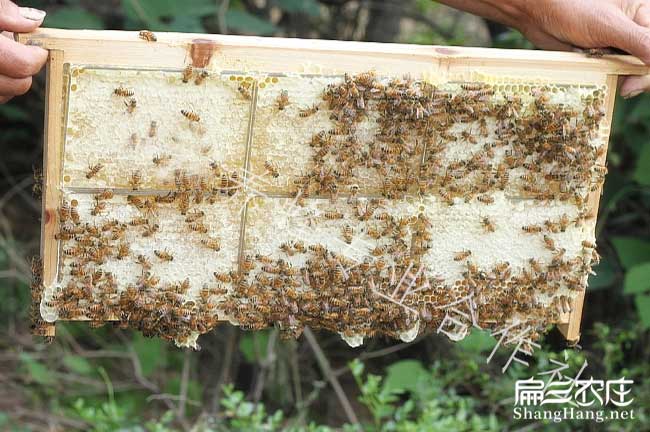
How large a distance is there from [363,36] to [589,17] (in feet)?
14.8

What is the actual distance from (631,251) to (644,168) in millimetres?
616

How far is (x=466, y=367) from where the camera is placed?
19.0 ft

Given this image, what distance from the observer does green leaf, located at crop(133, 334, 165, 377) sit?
6.47 metres

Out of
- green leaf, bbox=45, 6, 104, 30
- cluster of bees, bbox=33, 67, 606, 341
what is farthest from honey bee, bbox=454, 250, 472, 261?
green leaf, bbox=45, 6, 104, 30

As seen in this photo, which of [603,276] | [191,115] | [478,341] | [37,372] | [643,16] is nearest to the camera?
[191,115]

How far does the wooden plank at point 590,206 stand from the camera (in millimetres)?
3105

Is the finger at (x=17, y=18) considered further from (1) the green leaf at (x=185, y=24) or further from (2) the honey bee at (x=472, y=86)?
(1) the green leaf at (x=185, y=24)

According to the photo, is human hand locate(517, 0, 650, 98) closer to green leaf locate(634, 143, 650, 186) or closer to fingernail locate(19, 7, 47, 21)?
green leaf locate(634, 143, 650, 186)

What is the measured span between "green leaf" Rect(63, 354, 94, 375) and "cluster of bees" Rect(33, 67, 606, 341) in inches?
138

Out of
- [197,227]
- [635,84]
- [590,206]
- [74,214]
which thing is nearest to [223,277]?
[197,227]

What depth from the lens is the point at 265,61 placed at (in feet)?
9.30

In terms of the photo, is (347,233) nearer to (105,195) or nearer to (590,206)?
(105,195)

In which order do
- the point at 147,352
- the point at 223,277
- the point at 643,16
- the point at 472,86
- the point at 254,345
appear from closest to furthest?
the point at 472,86, the point at 223,277, the point at 643,16, the point at 254,345, the point at 147,352

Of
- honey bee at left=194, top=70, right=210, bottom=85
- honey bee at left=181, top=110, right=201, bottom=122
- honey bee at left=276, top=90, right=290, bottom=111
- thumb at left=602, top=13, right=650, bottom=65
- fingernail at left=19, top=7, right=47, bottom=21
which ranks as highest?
thumb at left=602, top=13, right=650, bottom=65
